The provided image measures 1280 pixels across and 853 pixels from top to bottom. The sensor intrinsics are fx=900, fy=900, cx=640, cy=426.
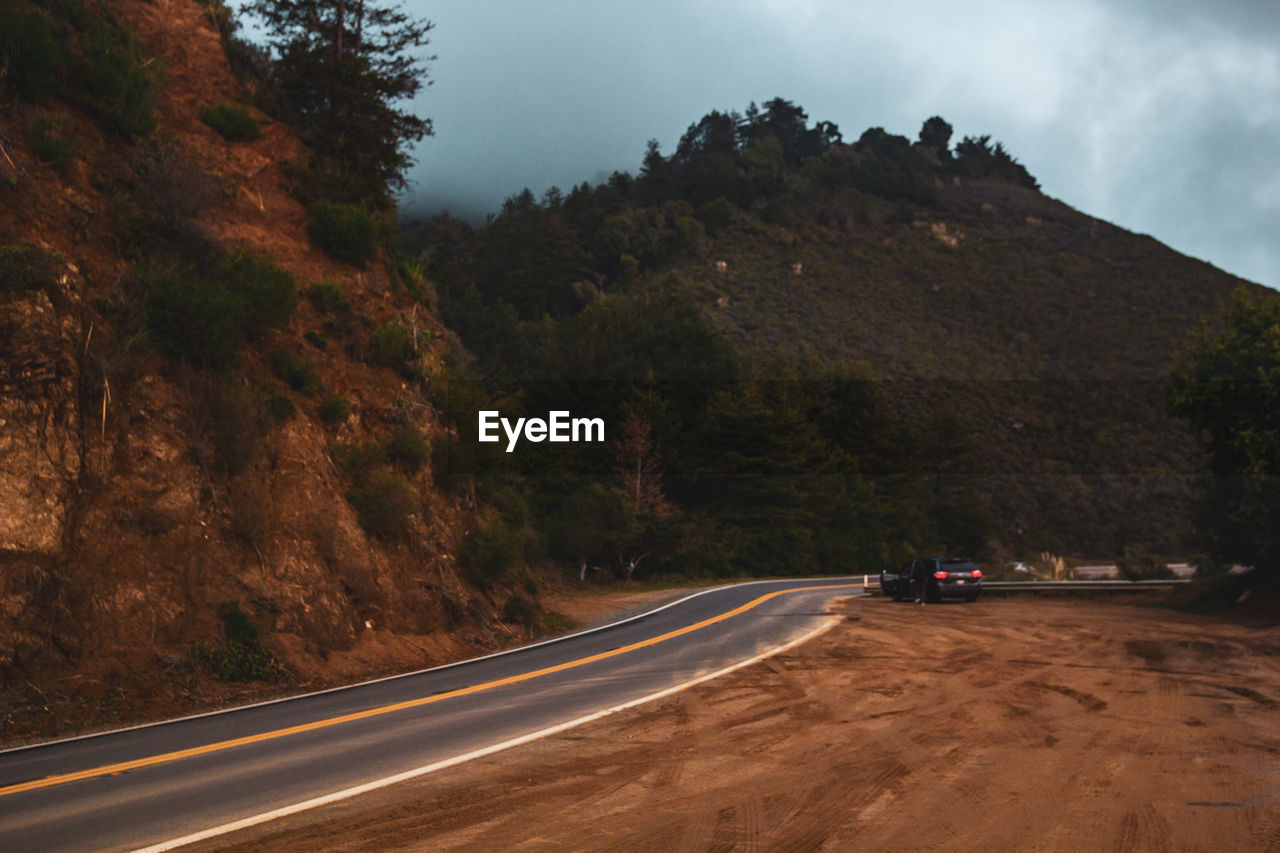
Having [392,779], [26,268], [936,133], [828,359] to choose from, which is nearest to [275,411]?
[26,268]

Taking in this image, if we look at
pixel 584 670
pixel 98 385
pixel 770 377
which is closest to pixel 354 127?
pixel 98 385

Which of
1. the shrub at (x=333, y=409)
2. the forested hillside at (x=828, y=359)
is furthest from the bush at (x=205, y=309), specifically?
the forested hillside at (x=828, y=359)

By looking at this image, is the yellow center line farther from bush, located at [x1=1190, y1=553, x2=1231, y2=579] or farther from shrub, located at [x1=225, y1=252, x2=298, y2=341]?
bush, located at [x1=1190, y1=553, x2=1231, y2=579]

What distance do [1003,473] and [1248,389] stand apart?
1606 inches

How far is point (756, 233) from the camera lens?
310 ft

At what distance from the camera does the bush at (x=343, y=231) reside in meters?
22.3

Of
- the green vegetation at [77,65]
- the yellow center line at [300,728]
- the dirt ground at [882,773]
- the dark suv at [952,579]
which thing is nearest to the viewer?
the dirt ground at [882,773]

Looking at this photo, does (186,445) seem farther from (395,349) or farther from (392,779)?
(392,779)

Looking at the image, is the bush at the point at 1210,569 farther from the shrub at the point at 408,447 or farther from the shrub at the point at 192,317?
the shrub at the point at 192,317

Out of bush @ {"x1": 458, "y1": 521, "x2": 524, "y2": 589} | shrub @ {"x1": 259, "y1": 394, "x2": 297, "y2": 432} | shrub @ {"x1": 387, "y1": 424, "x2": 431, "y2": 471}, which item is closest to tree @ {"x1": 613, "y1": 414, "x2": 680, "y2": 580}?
bush @ {"x1": 458, "y1": 521, "x2": 524, "y2": 589}

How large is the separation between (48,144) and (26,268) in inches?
156

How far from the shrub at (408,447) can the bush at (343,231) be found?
512cm

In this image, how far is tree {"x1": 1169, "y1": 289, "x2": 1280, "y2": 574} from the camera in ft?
66.6

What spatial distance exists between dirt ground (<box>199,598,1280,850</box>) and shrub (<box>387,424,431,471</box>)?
10.2 m
